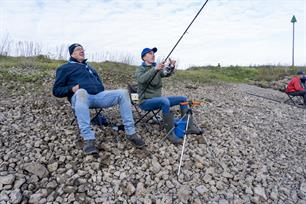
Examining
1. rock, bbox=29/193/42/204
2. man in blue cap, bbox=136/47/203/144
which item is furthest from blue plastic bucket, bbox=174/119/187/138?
rock, bbox=29/193/42/204

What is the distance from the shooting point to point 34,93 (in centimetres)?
744

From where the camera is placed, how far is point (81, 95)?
4438 mm

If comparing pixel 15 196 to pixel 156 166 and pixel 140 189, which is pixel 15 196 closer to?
pixel 140 189

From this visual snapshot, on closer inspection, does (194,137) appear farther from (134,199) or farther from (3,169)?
(3,169)

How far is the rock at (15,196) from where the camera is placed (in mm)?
3408

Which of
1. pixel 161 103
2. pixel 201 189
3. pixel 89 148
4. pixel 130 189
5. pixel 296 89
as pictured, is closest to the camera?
pixel 130 189

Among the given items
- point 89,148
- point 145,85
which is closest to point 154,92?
point 145,85

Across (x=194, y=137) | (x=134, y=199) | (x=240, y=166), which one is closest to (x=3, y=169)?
(x=134, y=199)

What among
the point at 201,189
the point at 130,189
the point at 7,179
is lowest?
the point at 201,189

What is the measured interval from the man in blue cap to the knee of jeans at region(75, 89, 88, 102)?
1.14 m

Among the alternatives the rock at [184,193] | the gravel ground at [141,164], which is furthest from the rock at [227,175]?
the rock at [184,193]

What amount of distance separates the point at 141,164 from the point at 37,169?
150 cm

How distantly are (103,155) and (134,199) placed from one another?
100 cm

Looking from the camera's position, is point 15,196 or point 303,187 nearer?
point 15,196
